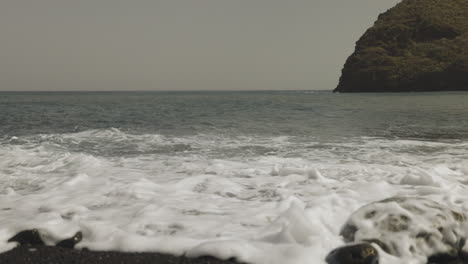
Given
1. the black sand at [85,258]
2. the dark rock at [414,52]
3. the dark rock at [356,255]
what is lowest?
the black sand at [85,258]

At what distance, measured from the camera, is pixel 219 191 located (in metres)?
5.45

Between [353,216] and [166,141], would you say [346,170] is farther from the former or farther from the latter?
[166,141]

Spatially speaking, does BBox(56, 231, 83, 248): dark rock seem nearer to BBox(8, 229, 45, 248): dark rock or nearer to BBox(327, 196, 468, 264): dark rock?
BBox(8, 229, 45, 248): dark rock

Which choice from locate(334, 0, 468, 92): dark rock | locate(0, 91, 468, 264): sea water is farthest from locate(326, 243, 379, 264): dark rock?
locate(334, 0, 468, 92): dark rock

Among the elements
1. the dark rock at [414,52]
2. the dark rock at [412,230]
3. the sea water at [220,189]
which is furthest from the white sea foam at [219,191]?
the dark rock at [414,52]

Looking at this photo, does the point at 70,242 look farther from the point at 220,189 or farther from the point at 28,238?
the point at 220,189

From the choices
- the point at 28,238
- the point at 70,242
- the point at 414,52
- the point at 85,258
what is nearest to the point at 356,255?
the point at 85,258

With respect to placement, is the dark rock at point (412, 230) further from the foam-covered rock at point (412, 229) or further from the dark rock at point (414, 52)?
the dark rock at point (414, 52)

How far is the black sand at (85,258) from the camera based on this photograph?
3.20 m

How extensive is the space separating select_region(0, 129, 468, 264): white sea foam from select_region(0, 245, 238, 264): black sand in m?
0.11

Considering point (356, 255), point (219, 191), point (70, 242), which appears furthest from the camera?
→ point (219, 191)

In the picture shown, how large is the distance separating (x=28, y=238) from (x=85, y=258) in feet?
2.58

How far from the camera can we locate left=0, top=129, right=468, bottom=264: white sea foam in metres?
3.60

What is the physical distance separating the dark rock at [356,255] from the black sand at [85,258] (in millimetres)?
845
